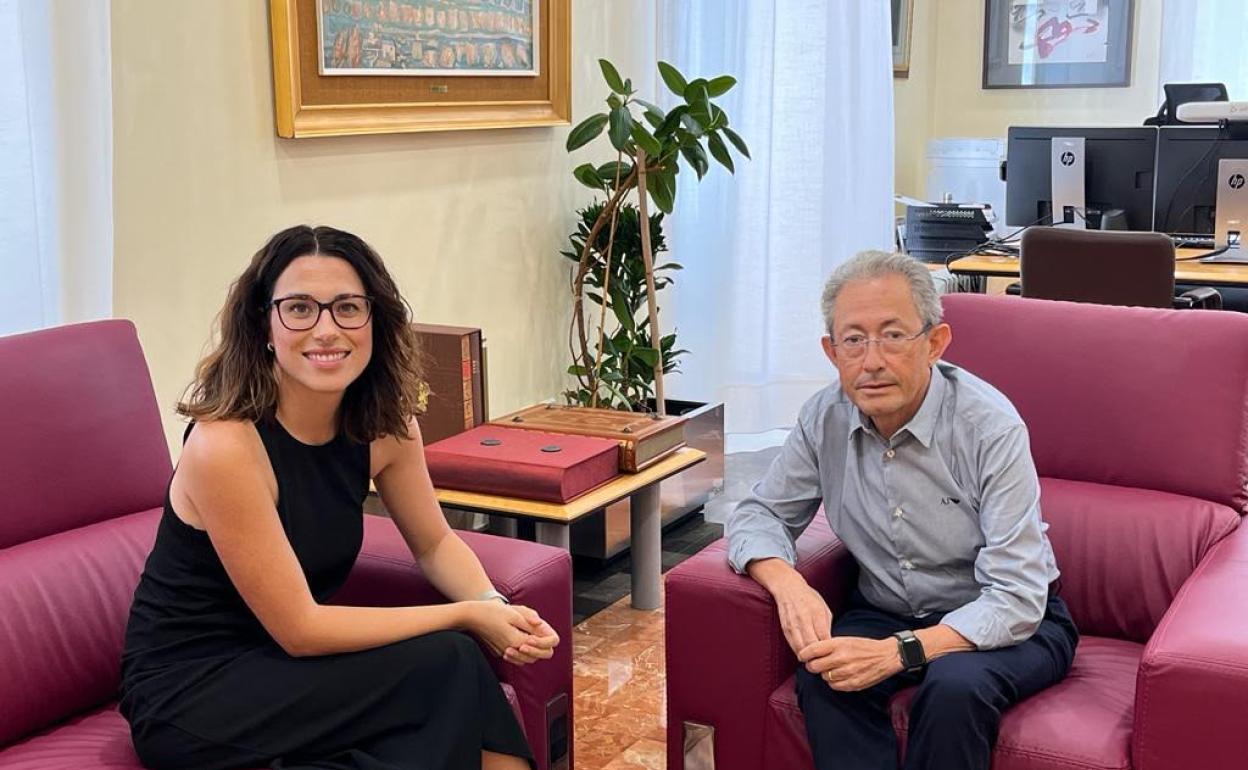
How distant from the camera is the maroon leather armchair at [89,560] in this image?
1880 millimetres

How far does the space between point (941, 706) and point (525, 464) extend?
1308mm

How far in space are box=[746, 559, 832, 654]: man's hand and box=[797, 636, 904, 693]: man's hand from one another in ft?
0.10

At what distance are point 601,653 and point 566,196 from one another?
1.50m

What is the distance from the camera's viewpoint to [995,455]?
2035 millimetres

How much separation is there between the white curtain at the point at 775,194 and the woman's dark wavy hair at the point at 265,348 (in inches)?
104

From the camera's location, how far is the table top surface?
287 cm

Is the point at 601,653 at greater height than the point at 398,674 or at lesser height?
lesser

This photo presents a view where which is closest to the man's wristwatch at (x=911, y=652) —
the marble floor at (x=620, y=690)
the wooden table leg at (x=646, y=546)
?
the marble floor at (x=620, y=690)

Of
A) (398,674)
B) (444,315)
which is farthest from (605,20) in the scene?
(398,674)

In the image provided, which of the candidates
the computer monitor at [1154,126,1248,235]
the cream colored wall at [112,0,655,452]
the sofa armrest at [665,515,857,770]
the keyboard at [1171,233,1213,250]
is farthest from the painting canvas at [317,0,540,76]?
the keyboard at [1171,233,1213,250]

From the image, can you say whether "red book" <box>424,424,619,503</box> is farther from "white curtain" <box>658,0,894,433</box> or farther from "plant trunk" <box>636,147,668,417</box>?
"white curtain" <box>658,0,894,433</box>

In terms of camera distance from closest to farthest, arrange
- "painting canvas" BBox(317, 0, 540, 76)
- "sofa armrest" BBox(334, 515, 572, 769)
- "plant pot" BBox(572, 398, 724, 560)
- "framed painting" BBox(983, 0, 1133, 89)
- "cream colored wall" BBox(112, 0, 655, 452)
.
Answer: "sofa armrest" BBox(334, 515, 572, 769) < "cream colored wall" BBox(112, 0, 655, 452) < "painting canvas" BBox(317, 0, 540, 76) < "plant pot" BBox(572, 398, 724, 560) < "framed painting" BBox(983, 0, 1133, 89)

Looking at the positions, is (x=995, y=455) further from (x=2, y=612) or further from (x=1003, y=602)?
(x=2, y=612)

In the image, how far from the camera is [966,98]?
709 centimetres
